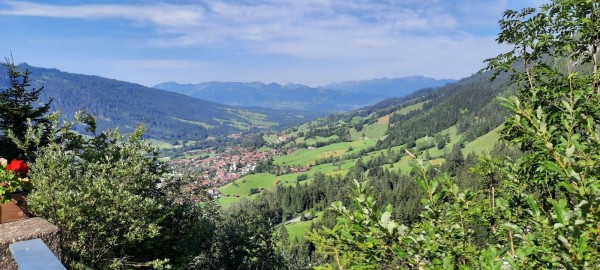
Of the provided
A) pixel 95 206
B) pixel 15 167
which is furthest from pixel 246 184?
pixel 15 167

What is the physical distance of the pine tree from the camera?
20.3 metres

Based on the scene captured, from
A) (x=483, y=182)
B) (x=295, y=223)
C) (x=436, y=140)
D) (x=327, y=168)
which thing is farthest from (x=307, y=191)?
(x=483, y=182)

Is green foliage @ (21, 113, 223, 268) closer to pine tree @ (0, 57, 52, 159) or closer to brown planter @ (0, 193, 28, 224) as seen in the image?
brown planter @ (0, 193, 28, 224)

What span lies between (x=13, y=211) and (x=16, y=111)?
68.0ft

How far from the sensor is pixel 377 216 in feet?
10.2

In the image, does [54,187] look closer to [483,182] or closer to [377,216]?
[377,216]

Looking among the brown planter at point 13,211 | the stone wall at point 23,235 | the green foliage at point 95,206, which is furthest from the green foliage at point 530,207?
the green foliage at point 95,206

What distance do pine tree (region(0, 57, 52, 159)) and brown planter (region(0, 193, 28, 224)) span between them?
18088 mm

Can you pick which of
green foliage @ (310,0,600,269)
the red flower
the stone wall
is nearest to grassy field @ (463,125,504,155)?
green foliage @ (310,0,600,269)

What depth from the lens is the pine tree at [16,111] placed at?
66.6 ft

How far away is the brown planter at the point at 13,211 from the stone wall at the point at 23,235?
0.15 metres

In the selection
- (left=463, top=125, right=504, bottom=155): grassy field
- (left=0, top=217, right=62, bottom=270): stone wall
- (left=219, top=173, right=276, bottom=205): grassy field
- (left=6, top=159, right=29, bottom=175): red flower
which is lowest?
(left=219, top=173, right=276, bottom=205): grassy field

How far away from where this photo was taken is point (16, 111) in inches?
817

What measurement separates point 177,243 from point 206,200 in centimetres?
508
